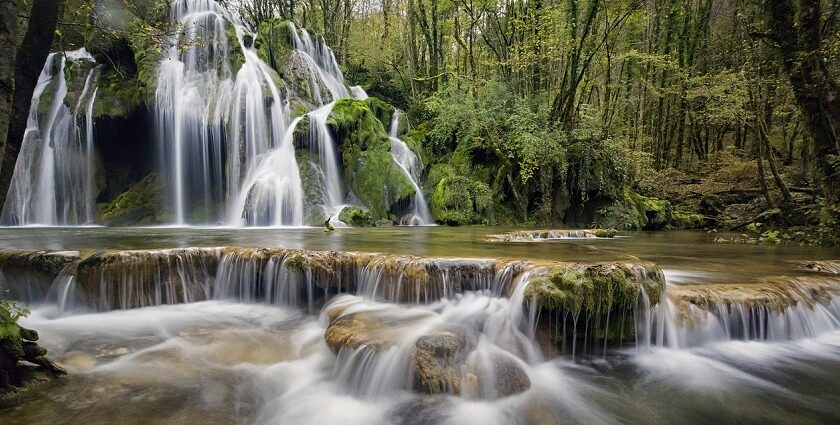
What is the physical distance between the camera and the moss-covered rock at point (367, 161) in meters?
15.1

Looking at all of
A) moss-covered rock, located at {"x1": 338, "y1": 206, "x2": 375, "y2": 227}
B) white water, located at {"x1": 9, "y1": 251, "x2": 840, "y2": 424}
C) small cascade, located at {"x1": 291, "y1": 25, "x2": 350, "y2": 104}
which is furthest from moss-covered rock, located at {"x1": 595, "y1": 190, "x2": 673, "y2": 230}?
small cascade, located at {"x1": 291, "y1": 25, "x2": 350, "y2": 104}

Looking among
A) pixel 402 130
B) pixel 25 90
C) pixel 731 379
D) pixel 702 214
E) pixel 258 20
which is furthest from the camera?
pixel 258 20

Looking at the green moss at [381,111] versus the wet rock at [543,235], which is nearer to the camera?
the wet rock at [543,235]

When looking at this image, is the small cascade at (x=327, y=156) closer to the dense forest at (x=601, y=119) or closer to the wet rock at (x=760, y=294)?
the dense forest at (x=601, y=119)

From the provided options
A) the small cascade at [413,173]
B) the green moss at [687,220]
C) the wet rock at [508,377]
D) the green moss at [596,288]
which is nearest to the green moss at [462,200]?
the small cascade at [413,173]

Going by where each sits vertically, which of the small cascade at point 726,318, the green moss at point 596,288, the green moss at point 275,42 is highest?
the green moss at point 275,42

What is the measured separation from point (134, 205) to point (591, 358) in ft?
56.9

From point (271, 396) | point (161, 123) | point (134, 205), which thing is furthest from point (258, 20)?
point (271, 396)

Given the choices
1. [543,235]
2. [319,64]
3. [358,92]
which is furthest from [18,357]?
[358,92]

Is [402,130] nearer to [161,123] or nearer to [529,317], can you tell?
[161,123]

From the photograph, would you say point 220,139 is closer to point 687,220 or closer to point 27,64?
point 27,64

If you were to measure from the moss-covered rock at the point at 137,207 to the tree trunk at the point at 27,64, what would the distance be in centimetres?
1332

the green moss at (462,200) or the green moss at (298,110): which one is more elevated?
the green moss at (298,110)

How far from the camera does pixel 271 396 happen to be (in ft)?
12.2
